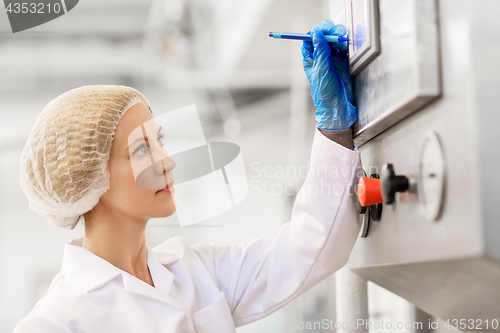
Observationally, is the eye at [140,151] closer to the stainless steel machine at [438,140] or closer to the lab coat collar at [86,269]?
the lab coat collar at [86,269]

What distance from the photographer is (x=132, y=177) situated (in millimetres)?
779

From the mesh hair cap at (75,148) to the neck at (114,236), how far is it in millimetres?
37

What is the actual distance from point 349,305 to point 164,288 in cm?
40

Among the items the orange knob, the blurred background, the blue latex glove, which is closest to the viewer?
the orange knob

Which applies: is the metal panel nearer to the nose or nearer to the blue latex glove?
the blue latex glove

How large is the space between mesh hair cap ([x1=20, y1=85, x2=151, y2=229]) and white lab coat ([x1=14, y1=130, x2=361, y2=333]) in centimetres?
12

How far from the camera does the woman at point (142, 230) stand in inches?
26.7

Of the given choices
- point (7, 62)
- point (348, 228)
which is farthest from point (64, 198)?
point (7, 62)

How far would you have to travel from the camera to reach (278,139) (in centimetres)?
240

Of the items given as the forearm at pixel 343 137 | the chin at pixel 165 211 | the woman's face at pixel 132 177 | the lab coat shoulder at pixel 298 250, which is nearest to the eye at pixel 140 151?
the woman's face at pixel 132 177

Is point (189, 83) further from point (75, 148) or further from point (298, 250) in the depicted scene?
point (298, 250)

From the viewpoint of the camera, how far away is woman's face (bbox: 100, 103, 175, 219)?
773 millimetres

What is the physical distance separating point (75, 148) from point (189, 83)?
4.79 ft

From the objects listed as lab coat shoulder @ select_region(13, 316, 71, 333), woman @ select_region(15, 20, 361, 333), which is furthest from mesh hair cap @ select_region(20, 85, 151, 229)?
lab coat shoulder @ select_region(13, 316, 71, 333)
